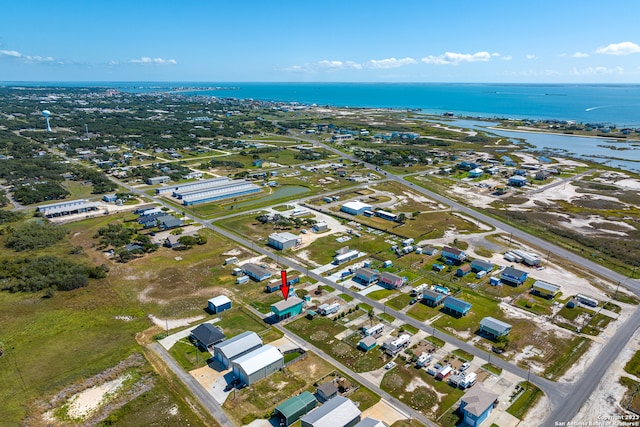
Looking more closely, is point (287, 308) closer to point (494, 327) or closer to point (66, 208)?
point (494, 327)

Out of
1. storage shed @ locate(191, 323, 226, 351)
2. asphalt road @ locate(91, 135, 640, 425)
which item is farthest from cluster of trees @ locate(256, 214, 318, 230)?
storage shed @ locate(191, 323, 226, 351)

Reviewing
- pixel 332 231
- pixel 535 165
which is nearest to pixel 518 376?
pixel 332 231

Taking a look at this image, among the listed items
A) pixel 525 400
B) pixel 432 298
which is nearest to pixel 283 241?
pixel 432 298

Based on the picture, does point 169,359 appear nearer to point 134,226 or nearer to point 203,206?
point 134,226

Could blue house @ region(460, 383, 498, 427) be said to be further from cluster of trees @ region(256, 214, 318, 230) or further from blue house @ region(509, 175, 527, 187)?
blue house @ region(509, 175, 527, 187)

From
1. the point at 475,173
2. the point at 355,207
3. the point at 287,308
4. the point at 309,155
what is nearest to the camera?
the point at 287,308

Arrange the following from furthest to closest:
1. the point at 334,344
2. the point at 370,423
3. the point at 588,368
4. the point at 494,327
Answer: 1. the point at 494,327
2. the point at 334,344
3. the point at 588,368
4. the point at 370,423
